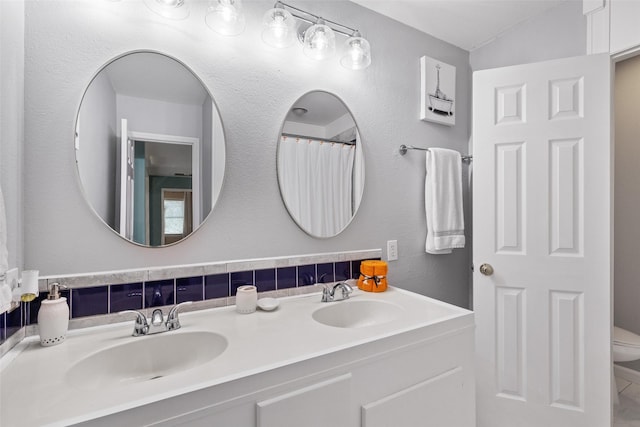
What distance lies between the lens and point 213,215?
1264 mm

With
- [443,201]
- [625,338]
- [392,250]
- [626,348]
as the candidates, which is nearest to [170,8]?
[392,250]

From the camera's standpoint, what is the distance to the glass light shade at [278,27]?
1317mm

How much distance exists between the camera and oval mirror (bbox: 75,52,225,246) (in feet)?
3.54

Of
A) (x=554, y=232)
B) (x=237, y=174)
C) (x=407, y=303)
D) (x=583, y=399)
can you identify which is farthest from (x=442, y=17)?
(x=583, y=399)

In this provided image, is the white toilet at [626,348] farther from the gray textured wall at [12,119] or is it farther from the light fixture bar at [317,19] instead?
the gray textured wall at [12,119]

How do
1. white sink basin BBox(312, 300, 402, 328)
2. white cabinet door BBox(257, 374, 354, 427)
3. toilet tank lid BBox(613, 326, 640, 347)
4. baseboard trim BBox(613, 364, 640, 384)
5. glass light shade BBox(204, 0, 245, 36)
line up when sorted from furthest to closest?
1. baseboard trim BBox(613, 364, 640, 384)
2. toilet tank lid BBox(613, 326, 640, 347)
3. white sink basin BBox(312, 300, 402, 328)
4. glass light shade BBox(204, 0, 245, 36)
5. white cabinet door BBox(257, 374, 354, 427)

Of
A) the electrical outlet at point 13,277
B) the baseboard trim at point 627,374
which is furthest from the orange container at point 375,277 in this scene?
the baseboard trim at point 627,374

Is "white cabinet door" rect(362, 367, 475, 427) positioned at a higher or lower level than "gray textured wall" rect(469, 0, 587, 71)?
lower

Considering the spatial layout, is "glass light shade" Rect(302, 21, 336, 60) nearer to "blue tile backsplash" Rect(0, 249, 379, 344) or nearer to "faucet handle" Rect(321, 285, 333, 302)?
"blue tile backsplash" Rect(0, 249, 379, 344)

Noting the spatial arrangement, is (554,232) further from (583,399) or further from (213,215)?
(213,215)

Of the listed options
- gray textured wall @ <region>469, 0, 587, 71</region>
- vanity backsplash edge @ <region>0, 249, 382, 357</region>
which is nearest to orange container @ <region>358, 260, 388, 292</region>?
vanity backsplash edge @ <region>0, 249, 382, 357</region>

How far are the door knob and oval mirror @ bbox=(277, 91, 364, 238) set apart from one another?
799 millimetres

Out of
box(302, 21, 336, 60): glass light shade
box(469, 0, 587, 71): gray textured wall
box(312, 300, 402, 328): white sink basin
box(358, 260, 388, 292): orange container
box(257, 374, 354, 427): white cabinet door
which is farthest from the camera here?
box(469, 0, 587, 71): gray textured wall

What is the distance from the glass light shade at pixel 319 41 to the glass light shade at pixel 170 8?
53cm
